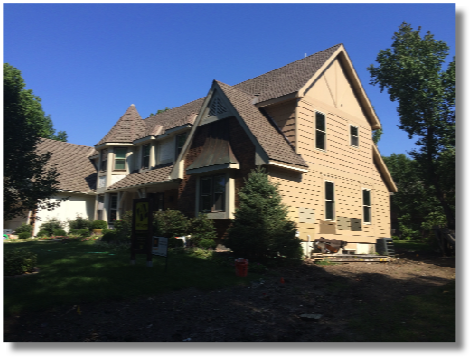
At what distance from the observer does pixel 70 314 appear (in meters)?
7.68

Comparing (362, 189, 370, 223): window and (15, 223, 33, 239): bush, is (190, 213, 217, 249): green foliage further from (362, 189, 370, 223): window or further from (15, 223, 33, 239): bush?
(15, 223, 33, 239): bush

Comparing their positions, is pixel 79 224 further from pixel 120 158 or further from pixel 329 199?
pixel 329 199

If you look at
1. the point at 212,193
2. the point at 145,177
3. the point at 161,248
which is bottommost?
the point at 161,248

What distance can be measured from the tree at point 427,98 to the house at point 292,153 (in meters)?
2.67

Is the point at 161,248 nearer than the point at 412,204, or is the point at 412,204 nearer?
the point at 161,248

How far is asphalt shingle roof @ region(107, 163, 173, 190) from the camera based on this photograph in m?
20.9

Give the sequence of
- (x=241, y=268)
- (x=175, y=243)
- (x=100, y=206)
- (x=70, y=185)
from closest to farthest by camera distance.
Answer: (x=241, y=268) < (x=175, y=243) < (x=100, y=206) < (x=70, y=185)

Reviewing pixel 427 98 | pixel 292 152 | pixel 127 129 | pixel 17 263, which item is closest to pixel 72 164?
pixel 127 129

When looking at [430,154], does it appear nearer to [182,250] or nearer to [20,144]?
[182,250]

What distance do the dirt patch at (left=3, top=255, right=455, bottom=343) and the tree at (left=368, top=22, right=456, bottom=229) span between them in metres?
6.94

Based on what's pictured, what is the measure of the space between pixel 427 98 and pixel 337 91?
4463 millimetres

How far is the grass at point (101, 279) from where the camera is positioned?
326 inches

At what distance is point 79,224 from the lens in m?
25.1

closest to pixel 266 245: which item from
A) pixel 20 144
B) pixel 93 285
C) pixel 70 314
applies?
pixel 93 285
